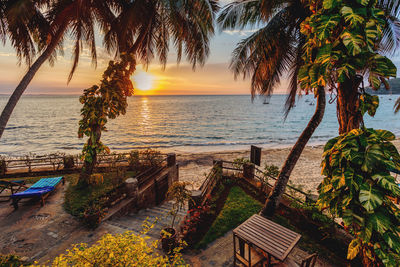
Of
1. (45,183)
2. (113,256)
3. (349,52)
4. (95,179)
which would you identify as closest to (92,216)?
(95,179)

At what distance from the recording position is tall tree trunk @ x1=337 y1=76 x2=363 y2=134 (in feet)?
10.2

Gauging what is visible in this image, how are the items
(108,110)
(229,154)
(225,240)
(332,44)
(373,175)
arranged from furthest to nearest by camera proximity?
(229,154) → (108,110) → (225,240) → (332,44) → (373,175)

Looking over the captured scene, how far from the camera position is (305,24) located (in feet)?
12.6

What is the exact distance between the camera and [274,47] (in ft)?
21.6

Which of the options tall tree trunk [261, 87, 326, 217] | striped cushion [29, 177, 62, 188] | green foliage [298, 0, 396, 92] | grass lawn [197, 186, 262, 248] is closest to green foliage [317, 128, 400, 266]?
green foliage [298, 0, 396, 92]

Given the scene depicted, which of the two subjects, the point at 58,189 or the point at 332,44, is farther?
the point at 58,189

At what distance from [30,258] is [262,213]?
279 inches

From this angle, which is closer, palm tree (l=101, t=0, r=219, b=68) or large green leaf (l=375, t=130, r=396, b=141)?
large green leaf (l=375, t=130, r=396, b=141)

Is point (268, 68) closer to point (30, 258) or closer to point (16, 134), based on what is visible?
point (30, 258)

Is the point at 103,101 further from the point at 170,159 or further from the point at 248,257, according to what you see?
the point at 248,257

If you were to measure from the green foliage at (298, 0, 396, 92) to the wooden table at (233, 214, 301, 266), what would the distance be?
3361 millimetres

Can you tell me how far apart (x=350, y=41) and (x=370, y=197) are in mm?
2355

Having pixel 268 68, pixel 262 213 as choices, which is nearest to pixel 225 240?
pixel 262 213

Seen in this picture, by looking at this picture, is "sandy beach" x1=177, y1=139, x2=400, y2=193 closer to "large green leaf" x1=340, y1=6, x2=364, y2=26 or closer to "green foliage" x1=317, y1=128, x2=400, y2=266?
"green foliage" x1=317, y1=128, x2=400, y2=266
